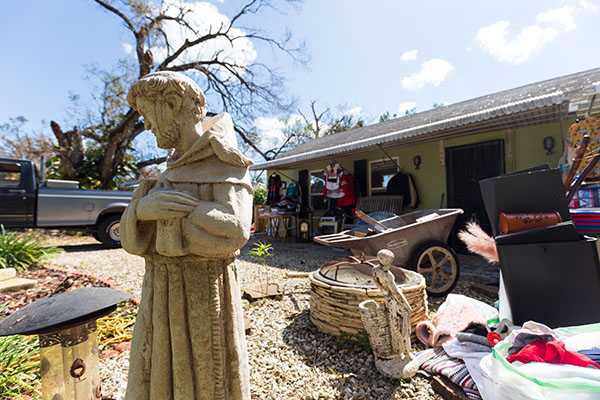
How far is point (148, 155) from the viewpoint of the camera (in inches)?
686

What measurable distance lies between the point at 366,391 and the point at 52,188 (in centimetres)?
757

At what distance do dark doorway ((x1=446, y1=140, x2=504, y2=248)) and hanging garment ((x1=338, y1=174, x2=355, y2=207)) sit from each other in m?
2.26

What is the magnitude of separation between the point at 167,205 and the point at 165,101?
44cm

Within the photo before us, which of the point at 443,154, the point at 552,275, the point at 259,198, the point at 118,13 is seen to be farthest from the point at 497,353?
the point at 118,13

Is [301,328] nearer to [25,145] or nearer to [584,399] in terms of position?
[584,399]

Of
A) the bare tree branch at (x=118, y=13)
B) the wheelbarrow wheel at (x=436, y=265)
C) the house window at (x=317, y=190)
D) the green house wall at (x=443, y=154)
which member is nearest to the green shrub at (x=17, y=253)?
the wheelbarrow wheel at (x=436, y=265)

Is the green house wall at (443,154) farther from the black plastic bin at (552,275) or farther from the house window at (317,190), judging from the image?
the black plastic bin at (552,275)

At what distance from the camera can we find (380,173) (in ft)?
23.3

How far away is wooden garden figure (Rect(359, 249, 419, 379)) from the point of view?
1.84 m

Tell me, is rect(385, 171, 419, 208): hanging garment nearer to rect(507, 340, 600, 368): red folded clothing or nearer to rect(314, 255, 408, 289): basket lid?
rect(314, 255, 408, 289): basket lid

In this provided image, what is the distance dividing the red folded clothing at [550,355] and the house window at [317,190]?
23.9ft

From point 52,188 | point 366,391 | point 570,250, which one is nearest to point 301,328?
point 366,391

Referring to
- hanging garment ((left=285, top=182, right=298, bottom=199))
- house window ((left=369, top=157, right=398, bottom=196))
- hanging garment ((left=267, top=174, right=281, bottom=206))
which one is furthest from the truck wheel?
house window ((left=369, top=157, right=398, bottom=196))

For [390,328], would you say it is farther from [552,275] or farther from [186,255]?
[186,255]
